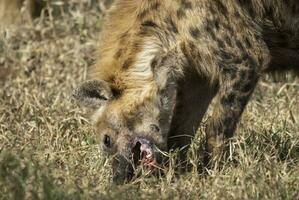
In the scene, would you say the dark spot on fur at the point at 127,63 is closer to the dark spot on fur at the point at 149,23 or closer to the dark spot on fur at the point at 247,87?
the dark spot on fur at the point at 149,23

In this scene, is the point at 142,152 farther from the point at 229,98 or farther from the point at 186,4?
the point at 186,4

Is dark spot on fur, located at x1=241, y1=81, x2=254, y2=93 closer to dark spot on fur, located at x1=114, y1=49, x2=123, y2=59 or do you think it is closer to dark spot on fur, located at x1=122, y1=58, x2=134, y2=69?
dark spot on fur, located at x1=122, y1=58, x2=134, y2=69

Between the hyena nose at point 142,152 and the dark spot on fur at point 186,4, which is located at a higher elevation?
the dark spot on fur at point 186,4

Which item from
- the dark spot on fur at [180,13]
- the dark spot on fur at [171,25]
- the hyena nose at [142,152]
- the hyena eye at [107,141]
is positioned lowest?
the hyena nose at [142,152]

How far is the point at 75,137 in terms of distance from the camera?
7.69 metres

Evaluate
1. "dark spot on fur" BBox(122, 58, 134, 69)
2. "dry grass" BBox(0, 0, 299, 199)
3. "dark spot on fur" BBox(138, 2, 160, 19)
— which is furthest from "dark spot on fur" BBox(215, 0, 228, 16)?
"dry grass" BBox(0, 0, 299, 199)

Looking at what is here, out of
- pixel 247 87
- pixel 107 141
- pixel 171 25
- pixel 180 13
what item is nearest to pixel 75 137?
pixel 107 141

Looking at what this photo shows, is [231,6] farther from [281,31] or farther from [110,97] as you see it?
[110,97]

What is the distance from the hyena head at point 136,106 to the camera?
22.8 ft

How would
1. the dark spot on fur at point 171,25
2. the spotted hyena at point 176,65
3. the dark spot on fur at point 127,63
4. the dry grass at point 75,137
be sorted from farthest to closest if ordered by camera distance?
the dark spot on fur at point 127,63 < the dark spot on fur at point 171,25 < the spotted hyena at point 176,65 < the dry grass at point 75,137

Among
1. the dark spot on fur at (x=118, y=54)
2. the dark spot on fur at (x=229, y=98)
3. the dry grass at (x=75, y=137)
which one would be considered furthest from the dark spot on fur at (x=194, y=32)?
the dry grass at (x=75, y=137)

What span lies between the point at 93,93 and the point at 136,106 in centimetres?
32

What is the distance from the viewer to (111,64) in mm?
7070

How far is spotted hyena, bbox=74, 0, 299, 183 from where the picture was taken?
6789mm
